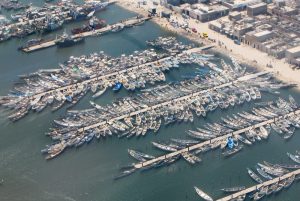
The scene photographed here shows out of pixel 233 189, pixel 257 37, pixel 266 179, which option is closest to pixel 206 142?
pixel 233 189

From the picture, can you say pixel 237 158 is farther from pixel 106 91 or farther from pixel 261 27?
pixel 261 27

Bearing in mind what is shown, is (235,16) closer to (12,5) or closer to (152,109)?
(152,109)

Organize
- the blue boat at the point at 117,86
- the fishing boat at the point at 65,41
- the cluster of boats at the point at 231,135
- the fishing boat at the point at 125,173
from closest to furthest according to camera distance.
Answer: the fishing boat at the point at 125,173
the cluster of boats at the point at 231,135
the blue boat at the point at 117,86
the fishing boat at the point at 65,41

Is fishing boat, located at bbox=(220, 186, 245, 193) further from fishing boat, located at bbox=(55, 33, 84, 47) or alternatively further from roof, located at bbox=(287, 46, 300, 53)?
fishing boat, located at bbox=(55, 33, 84, 47)

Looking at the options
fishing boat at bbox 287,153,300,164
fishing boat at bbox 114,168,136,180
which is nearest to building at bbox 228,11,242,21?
fishing boat at bbox 287,153,300,164

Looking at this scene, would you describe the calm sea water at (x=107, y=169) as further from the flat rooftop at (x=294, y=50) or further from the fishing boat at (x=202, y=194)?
the flat rooftop at (x=294, y=50)

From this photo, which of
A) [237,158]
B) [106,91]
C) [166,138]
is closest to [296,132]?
[237,158]

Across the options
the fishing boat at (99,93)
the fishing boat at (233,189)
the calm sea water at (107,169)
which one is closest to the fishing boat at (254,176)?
the calm sea water at (107,169)
